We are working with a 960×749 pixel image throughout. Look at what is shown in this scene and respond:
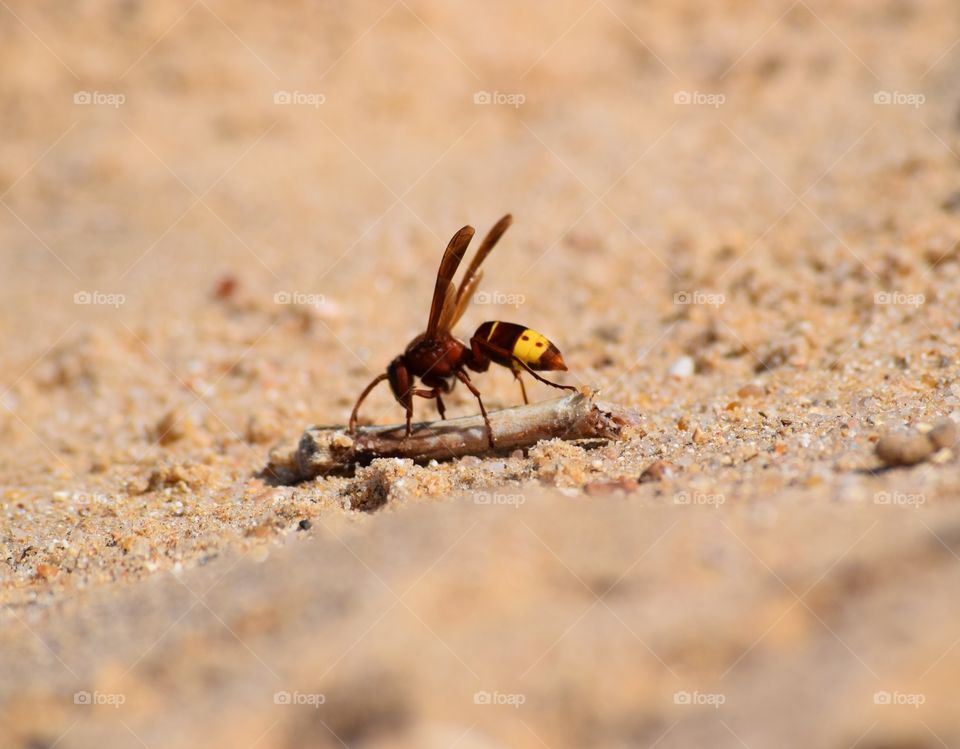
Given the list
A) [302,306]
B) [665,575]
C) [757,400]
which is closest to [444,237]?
[302,306]

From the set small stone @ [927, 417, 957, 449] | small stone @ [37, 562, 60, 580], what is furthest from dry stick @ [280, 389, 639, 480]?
small stone @ [927, 417, 957, 449]

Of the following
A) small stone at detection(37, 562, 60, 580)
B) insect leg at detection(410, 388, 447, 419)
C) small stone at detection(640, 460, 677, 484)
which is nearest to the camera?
small stone at detection(640, 460, 677, 484)

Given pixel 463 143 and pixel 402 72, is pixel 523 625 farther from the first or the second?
pixel 402 72

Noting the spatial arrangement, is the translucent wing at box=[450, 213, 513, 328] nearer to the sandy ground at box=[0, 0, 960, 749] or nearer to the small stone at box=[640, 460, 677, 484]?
the sandy ground at box=[0, 0, 960, 749]

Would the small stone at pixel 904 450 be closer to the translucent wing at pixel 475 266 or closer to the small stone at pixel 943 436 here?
the small stone at pixel 943 436

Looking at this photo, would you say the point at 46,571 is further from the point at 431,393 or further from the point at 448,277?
the point at 448,277

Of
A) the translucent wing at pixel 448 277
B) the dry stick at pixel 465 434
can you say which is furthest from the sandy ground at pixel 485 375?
the translucent wing at pixel 448 277
